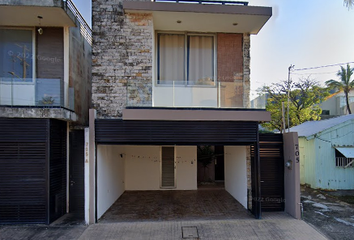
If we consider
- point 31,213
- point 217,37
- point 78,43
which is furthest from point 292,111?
point 31,213

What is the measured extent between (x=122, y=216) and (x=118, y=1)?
6.84 m

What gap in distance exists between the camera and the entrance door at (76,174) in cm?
753

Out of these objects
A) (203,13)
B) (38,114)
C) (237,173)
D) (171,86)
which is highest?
(203,13)

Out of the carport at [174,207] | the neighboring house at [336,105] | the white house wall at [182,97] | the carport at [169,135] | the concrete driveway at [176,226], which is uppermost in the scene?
the neighboring house at [336,105]

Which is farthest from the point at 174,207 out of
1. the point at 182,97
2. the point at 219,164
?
the point at 219,164

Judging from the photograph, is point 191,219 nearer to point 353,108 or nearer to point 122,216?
point 122,216

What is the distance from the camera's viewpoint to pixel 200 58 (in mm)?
8336

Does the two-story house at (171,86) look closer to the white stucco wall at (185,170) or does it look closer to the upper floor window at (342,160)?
the white stucco wall at (185,170)

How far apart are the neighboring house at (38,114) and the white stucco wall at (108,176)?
0.78 m

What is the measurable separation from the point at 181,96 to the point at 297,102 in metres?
15.7

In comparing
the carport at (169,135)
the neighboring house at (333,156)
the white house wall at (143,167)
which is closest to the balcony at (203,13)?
the carport at (169,135)

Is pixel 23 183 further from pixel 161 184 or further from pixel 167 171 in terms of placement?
pixel 167 171

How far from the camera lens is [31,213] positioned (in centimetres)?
645

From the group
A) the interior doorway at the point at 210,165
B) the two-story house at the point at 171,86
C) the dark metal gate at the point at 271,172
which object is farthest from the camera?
the interior doorway at the point at 210,165
